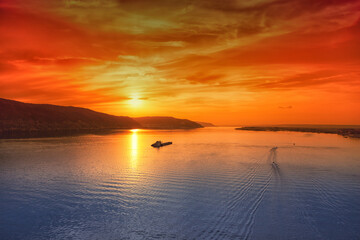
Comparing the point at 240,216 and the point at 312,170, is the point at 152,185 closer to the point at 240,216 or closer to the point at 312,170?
the point at 240,216

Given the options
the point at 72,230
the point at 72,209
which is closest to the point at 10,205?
the point at 72,209

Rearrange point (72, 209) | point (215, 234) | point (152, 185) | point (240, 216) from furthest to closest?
1. point (152, 185)
2. point (72, 209)
3. point (240, 216)
4. point (215, 234)

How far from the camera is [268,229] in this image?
47.1 ft

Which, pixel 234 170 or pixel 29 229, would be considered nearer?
pixel 29 229

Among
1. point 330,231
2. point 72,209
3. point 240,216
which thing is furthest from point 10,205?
point 330,231

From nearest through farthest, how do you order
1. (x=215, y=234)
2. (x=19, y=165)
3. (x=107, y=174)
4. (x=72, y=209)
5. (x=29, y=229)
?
(x=215, y=234) < (x=29, y=229) < (x=72, y=209) < (x=107, y=174) < (x=19, y=165)

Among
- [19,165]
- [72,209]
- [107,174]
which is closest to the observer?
[72,209]

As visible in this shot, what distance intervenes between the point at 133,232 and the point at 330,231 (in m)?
12.3

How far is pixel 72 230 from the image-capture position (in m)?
14.4

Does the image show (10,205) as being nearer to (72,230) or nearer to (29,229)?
(29,229)

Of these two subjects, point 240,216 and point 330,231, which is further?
point 240,216

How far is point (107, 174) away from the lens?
31.5m

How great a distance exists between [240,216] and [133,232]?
7640 mm

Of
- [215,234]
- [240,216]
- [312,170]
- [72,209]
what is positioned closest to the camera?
[215,234]
